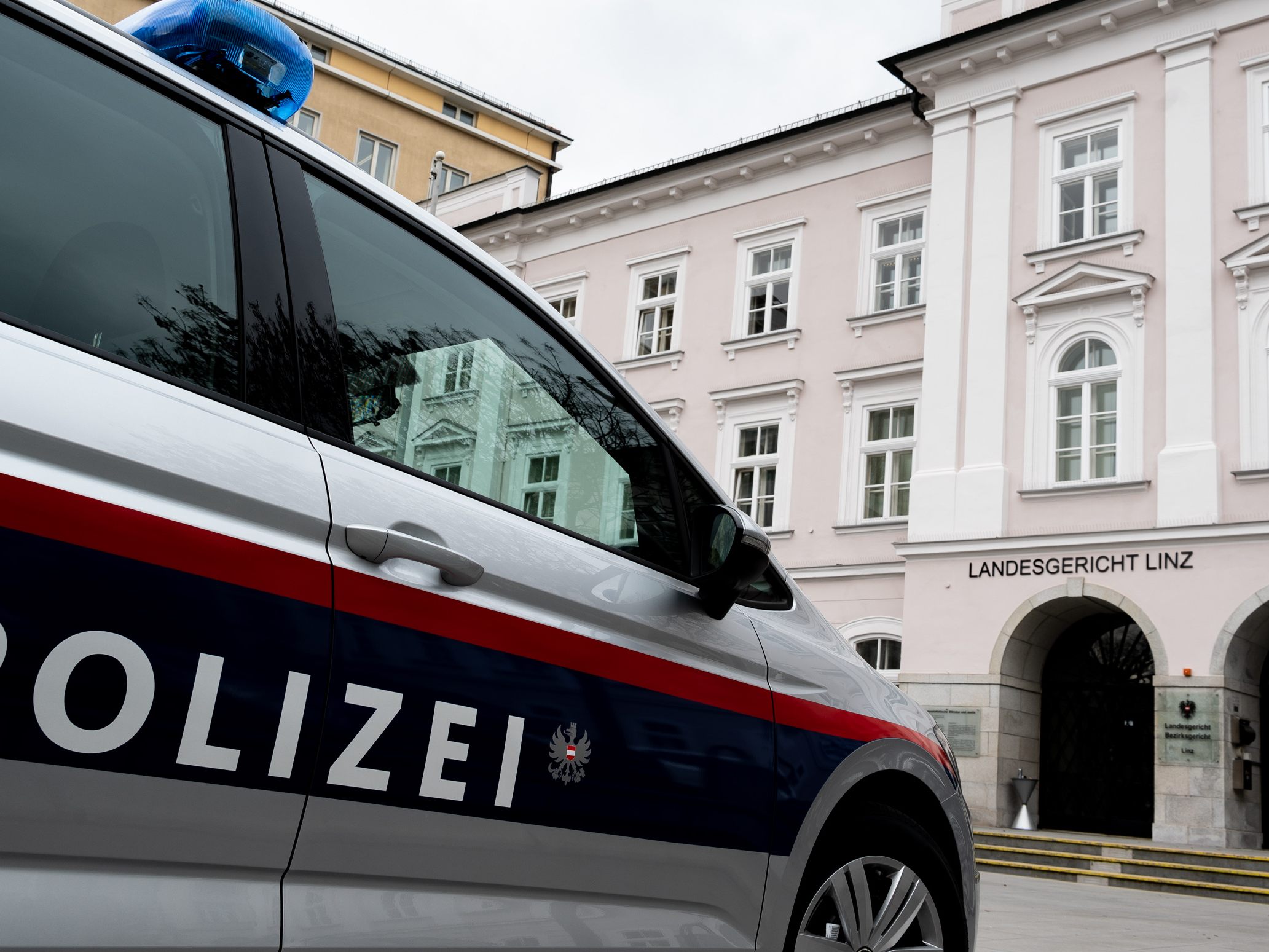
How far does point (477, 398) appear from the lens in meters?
2.26

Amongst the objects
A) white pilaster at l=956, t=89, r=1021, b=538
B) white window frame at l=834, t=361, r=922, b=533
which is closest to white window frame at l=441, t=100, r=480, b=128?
white window frame at l=834, t=361, r=922, b=533

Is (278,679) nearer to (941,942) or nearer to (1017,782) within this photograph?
(941,942)

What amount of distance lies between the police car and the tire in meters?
0.02

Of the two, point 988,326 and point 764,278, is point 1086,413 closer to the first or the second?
point 988,326

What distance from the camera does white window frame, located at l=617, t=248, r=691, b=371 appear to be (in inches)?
907

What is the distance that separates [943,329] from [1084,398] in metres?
2.49

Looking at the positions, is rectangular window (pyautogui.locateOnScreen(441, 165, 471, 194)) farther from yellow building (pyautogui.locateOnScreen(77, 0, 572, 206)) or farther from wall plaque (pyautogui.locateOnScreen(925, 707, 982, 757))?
wall plaque (pyautogui.locateOnScreen(925, 707, 982, 757))

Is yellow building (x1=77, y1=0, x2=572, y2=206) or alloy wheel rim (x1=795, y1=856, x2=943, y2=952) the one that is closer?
alloy wheel rim (x1=795, y1=856, x2=943, y2=952)

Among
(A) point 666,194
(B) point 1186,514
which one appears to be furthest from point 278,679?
(A) point 666,194

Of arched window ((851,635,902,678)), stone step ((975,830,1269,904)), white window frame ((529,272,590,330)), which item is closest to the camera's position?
stone step ((975,830,1269,904))

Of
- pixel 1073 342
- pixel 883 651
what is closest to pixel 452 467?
pixel 1073 342

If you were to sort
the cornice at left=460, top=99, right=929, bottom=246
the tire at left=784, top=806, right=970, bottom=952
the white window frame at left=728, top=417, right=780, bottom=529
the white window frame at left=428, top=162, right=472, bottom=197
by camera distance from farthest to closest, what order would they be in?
the white window frame at left=428, top=162, right=472, bottom=197 → the white window frame at left=728, top=417, right=780, bottom=529 → the cornice at left=460, top=99, right=929, bottom=246 → the tire at left=784, top=806, right=970, bottom=952

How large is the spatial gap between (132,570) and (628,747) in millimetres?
950

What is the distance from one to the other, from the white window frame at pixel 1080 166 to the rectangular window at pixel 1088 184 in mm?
18
